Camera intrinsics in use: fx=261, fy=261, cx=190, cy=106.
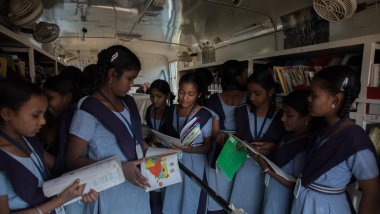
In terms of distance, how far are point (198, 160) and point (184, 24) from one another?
3.70 m

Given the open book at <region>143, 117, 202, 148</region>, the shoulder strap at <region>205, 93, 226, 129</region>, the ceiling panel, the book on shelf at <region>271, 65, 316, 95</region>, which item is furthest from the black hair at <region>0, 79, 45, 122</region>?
the ceiling panel

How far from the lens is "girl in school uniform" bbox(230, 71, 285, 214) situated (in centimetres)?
171

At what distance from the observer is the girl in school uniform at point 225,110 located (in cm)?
195

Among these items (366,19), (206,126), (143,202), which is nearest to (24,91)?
(143,202)

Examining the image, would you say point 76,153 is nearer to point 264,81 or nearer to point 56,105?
point 56,105

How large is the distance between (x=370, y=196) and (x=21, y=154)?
1455 mm

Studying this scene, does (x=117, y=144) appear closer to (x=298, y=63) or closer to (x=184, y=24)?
(x=298, y=63)

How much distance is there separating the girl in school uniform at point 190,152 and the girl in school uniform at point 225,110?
10 centimetres

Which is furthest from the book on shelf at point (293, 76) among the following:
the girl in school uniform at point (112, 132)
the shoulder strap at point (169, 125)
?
the girl in school uniform at point (112, 132)

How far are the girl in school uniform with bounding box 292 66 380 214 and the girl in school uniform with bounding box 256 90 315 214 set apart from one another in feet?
0.44

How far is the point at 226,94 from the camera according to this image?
7.25ft

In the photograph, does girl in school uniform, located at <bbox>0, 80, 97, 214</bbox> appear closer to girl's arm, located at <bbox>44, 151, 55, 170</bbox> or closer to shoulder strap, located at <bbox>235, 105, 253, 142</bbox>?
girl's arm, located at <bbox>44, 151, 55, 170</bbox>

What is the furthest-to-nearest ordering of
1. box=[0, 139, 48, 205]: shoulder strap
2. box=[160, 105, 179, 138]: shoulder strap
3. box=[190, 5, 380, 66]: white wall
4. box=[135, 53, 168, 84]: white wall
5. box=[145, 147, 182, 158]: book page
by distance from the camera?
box=[135, 53, 168, 84]: white wall
box=[190, 5, 380, 66]: white wall
box=[160, 105, 179, 138]: shoulder strap
box=[145, 147, 182, 158]: book page
box=[0, 139, 48, 205]: shoulder strap

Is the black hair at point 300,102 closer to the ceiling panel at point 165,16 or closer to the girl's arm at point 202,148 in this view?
the girl's arm at point 202,148
